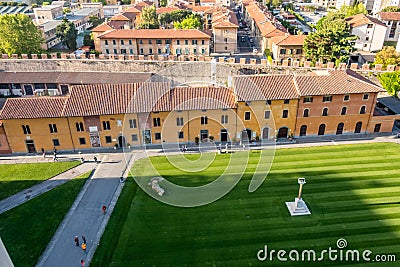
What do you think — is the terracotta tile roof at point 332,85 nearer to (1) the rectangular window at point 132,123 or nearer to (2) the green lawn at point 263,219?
(2) the green lawn at point 263,219

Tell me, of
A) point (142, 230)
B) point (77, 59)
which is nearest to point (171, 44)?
point (77, 59)

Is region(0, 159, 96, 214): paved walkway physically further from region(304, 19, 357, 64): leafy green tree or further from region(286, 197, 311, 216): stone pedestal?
region(304, 19, 357, 64): leafy green tree

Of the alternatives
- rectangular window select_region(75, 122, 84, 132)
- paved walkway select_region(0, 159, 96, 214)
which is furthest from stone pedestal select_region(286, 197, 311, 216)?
rectangular window select_region(75, 122, 84, 132)

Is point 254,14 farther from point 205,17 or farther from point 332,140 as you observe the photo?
point 332,140

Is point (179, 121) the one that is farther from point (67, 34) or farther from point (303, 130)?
point (67, 34)

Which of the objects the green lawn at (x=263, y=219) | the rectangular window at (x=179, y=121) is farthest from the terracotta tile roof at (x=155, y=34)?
the green lawn at (x=263, y=219)

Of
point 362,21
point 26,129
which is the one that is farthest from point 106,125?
point 362,21
